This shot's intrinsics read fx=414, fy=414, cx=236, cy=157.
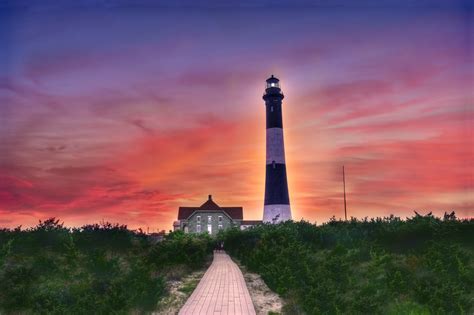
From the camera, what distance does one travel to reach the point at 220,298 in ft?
44.8

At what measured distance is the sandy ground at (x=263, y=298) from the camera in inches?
487

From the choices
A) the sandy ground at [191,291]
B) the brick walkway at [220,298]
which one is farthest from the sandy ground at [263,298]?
the brick walkway at [220,298]

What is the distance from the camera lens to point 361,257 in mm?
19641

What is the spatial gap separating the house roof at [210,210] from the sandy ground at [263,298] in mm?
55766

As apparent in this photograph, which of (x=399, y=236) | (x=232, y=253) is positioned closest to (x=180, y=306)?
(x=399, y=236)

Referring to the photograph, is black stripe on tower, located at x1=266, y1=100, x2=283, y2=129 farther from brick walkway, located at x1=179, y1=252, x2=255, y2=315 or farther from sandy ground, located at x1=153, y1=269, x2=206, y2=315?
brick walkway, located at x1=179, y1=252, x2=255, y2=315

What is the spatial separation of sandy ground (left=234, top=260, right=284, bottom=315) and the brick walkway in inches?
10.0

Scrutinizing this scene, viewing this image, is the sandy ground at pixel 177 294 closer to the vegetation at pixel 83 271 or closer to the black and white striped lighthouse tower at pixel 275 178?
the vegetation at pixel 83 271

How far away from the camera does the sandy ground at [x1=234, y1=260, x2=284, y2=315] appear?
1238cm

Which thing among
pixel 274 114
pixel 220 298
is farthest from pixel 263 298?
pixel 274 114

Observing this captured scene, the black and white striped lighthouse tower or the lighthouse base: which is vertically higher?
the black and white striped lighthouse tower

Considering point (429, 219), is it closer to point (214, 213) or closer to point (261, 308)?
point (261, 308)

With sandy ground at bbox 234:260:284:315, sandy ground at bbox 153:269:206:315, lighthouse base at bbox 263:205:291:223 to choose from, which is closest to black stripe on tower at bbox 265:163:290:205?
lighthouse base at bbox 263:205:291:223

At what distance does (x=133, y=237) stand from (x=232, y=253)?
19.6 m
